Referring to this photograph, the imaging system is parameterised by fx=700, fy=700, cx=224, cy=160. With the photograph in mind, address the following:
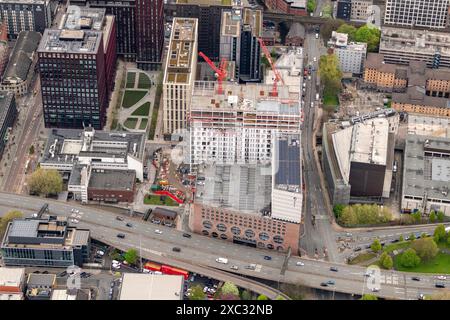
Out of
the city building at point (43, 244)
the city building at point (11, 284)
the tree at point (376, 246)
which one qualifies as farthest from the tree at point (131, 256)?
the tree at point (376, 246)

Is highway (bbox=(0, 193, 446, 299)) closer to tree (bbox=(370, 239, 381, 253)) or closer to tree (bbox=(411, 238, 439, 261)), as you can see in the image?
tree (bbox=(411, 238, 439, 261))

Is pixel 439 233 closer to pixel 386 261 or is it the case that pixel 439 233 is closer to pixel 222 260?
pixel 386 261

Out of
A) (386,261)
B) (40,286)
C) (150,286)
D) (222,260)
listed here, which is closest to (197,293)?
(150,286)

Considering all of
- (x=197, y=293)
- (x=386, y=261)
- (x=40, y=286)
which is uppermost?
(x=386, y=261)

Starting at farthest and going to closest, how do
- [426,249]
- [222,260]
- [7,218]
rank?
[7,218] → [426,249] → [222,260]

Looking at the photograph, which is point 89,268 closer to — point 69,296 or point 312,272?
point 69,296

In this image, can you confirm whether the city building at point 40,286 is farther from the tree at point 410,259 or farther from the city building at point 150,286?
the tree at point 410,259

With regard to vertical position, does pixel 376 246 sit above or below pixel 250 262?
above
